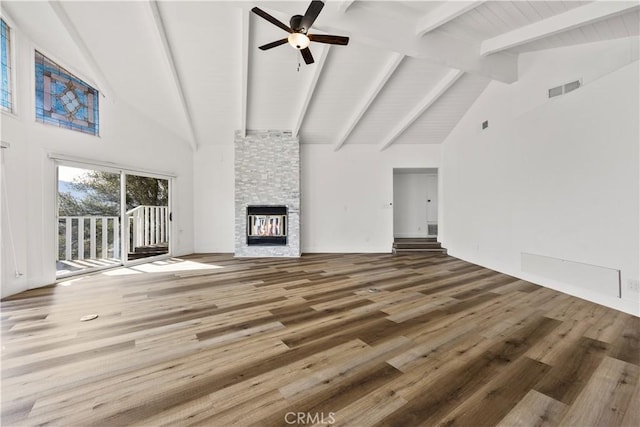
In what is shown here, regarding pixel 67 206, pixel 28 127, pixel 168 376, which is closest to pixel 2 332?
pixel 168 376

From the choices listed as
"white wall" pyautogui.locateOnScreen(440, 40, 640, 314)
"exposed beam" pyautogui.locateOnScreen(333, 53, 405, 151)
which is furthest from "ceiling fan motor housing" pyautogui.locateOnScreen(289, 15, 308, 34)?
"white wall" pyautogui.locateOnScreen(440, 40, 640, 314)

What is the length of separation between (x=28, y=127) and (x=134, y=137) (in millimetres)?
1634

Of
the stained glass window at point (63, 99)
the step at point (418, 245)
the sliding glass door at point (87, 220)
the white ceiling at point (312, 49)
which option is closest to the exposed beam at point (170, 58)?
the white ceiling at point (312, 49)

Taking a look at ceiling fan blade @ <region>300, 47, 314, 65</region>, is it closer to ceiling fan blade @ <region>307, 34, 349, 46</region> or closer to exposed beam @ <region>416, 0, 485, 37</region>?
ceiling fan blade @ <region>307, 34, 349, 46</region>

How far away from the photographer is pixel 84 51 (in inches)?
148

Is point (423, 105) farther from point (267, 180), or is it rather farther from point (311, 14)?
point (267, 180)

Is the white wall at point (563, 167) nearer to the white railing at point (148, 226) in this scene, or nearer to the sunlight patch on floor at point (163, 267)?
the sunlight patch on floor at point (163, 267)

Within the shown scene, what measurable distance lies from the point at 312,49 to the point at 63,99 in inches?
155

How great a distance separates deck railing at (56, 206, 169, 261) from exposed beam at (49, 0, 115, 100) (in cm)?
221

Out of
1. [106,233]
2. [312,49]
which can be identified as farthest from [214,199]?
[312,49]

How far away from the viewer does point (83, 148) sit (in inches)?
164

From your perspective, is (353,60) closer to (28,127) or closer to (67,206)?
(28,127)

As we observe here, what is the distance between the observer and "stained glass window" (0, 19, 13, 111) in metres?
3.23

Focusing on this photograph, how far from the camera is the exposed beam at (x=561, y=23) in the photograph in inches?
99.7
